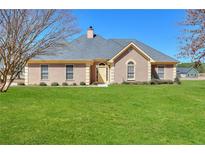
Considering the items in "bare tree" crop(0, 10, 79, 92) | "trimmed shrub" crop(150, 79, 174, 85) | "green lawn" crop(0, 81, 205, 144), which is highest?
"bare tree" crop(0, 10, 79, 92)

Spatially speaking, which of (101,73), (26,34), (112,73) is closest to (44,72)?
(101,73)

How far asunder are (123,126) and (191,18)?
14.7 feet

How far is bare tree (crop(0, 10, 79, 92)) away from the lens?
5.46 metres

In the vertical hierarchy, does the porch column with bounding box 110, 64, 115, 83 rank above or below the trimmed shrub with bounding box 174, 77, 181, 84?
above

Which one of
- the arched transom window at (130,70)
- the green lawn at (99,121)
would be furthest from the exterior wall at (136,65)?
the green lawn at (99,121)

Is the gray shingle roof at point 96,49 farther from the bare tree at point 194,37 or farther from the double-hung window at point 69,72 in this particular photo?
the bare tree at point 194,37

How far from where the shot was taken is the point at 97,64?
47.8 feet

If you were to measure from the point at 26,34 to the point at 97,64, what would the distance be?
8.95 meters

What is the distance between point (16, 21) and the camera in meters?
5.55

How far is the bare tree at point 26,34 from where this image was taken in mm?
5465

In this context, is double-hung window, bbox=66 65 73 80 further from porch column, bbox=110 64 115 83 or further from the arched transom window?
the arched transom window

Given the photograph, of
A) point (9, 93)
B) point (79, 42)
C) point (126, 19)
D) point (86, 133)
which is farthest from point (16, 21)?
point (79, 42)

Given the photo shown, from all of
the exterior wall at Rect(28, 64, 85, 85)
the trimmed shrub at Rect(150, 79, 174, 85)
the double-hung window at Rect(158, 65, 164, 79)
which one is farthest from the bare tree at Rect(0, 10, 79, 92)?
the double-hung window at Rect(158, 65, 164, 79)

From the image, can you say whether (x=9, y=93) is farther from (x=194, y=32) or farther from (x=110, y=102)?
(x=194, y=32)
